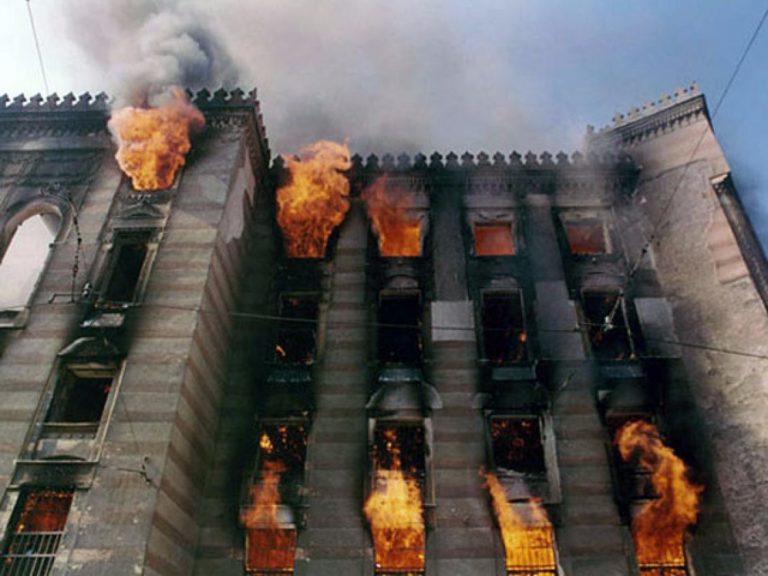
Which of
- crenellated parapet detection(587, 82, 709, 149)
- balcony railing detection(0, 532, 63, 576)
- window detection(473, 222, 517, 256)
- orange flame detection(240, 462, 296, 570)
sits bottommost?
balcony railing detection(0, 532, 63, 576)

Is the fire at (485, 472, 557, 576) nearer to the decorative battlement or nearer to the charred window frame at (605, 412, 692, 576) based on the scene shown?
the charred window frame at (605, 412, 692, 576)

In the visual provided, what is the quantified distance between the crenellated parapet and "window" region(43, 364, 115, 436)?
19.7 metres

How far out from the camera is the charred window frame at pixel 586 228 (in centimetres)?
2009

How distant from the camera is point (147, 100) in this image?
1923 cm

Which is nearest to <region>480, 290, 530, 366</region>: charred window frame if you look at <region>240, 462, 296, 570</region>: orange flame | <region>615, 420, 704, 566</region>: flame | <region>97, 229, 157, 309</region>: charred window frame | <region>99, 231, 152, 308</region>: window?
<region>615, 420, 704, 566</region>: flame

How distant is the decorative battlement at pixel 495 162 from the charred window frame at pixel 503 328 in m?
5.55

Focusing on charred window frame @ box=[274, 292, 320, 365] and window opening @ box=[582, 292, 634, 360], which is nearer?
window opening @ box=[582, 292, 634, 360]

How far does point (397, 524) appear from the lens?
14.4 metres

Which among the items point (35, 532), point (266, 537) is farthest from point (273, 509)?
point (35, 532)

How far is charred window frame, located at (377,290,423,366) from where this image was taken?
17.4m

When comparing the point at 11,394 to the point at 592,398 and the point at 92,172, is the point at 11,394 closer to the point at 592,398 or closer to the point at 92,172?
the point at 92,172

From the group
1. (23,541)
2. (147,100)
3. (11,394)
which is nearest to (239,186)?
(147,100)

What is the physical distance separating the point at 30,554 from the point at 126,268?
8.08 m

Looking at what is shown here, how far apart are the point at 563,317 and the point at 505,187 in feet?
19.3
